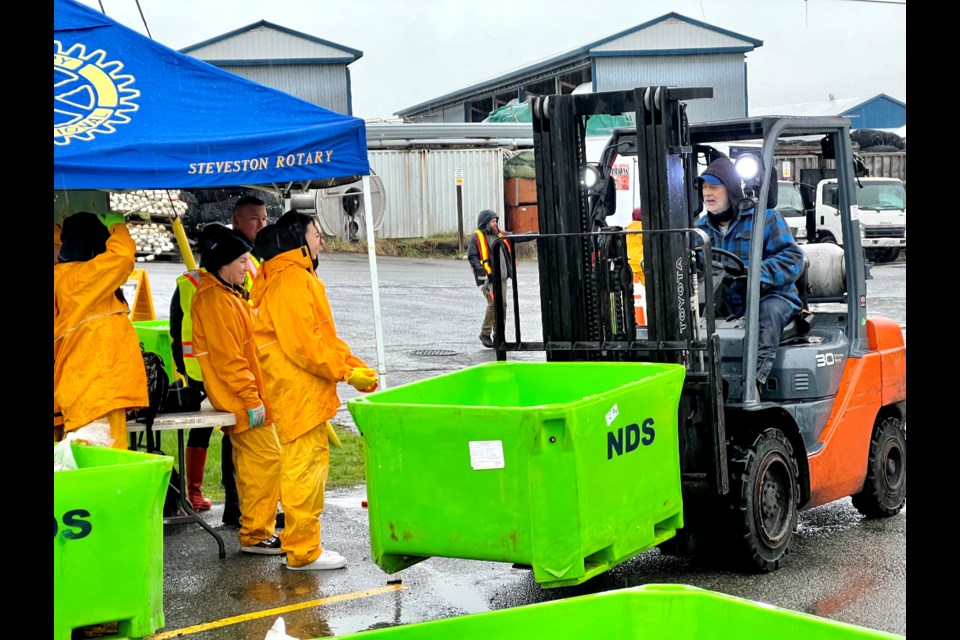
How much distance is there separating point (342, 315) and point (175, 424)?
42.2 ft

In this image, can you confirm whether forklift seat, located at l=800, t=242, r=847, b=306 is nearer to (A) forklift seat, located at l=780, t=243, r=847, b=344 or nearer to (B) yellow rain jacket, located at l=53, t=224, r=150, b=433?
(A) forklift seat, located at l=780, t=243, r=847, b=344

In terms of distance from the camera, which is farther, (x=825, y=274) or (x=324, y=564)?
(x=825, y=274)

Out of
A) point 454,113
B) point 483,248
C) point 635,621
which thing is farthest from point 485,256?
point 454,113

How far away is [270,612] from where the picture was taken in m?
6.00

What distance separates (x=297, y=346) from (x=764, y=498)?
274 cm

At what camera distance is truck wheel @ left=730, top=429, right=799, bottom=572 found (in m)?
6.10

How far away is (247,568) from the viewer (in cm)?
681

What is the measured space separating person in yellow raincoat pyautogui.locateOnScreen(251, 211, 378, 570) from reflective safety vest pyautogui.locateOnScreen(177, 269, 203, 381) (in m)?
0.78

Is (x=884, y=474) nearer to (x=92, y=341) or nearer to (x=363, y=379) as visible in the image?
(x=363, y=379)

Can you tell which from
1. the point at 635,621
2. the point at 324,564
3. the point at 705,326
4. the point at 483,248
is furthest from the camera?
the point at 483,248

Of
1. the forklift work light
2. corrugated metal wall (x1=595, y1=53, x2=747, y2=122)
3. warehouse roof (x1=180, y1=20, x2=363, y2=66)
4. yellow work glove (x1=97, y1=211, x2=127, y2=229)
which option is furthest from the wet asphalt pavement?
corrugated metal wall (x1=595, y1=53, x2=747, y2=122)
